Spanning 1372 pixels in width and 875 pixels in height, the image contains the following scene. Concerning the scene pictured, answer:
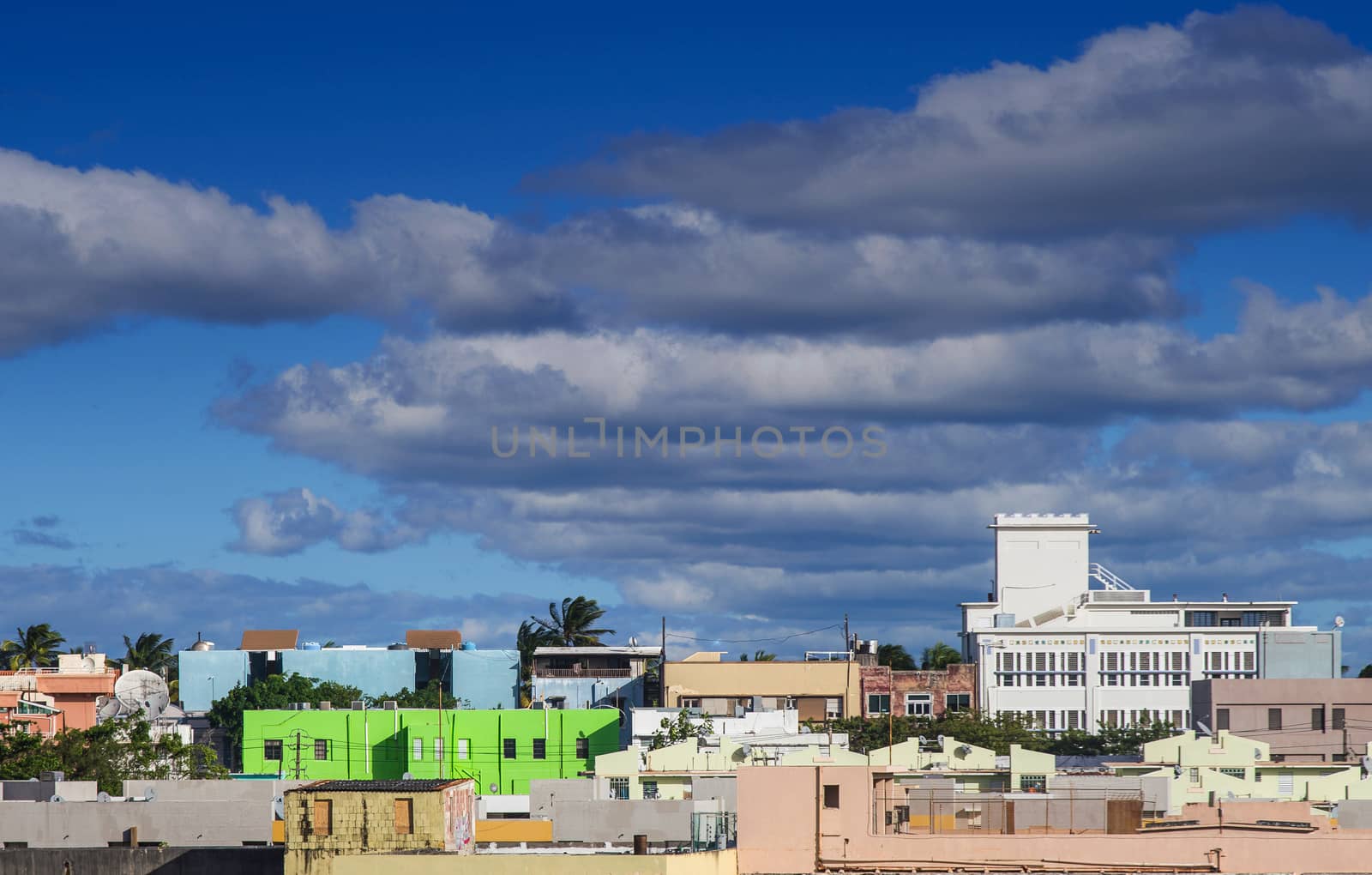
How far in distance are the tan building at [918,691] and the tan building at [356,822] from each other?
3750 inches

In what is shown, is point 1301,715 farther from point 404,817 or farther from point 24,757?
point 404,817

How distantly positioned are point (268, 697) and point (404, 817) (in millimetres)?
85748

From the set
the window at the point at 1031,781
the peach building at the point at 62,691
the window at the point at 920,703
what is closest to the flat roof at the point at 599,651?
the window at the point at 920,703

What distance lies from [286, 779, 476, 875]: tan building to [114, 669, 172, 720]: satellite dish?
6650cm

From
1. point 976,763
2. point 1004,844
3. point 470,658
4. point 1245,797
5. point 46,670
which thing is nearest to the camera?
point 1004,844

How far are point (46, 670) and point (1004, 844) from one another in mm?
72595

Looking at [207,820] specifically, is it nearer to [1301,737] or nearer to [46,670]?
[46,670]

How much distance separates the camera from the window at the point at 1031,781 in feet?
272

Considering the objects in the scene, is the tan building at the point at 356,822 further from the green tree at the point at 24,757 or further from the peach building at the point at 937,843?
the green tree at the point at 24,757

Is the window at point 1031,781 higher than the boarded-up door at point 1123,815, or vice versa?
the boarded-up door at point 1123,815

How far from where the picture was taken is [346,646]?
148 meters

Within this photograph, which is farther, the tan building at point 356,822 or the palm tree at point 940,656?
the palm tree at point 940,656

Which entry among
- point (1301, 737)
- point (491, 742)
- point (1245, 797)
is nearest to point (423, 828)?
point (1245, 797)

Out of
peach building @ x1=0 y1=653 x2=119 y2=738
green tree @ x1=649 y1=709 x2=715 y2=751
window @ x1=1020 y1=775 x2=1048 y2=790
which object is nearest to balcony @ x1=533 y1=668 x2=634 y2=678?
green tree @ x1=649 y1=709 x2=715 y2=751
